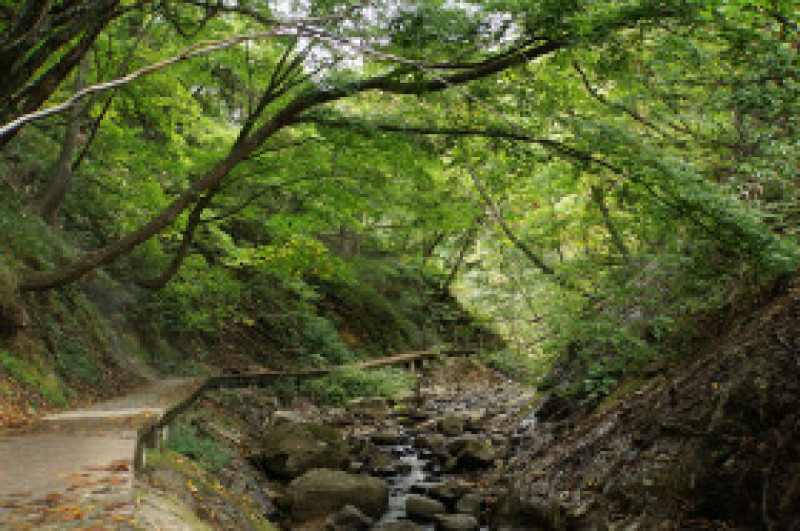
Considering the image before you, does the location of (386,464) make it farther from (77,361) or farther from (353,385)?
(77,361)

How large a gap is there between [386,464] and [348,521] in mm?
3047

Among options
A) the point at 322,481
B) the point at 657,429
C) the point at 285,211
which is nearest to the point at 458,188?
the point at 285,211

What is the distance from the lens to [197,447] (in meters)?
7.74

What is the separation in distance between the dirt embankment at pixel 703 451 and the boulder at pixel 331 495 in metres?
2.15

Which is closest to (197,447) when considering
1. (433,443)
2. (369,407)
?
(433,443)

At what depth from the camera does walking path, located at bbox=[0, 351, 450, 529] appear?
9.64ft

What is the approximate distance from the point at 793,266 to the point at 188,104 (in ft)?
→ 35.6

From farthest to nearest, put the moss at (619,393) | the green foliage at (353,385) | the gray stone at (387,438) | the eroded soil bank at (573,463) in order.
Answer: the green foliage at (353,385) < the gray stone at (387,438) < the moss at (619,393) < the eroded soil bank at (573,463)

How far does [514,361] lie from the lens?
10.1 metres

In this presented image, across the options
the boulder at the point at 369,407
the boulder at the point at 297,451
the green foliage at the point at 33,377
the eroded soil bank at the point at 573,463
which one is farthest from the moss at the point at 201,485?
the boulder at the point at 369,407

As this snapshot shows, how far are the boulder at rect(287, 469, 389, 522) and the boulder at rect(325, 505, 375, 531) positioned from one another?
0.90 ft

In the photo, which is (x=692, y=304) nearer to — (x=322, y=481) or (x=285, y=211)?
(x=322, y=481)

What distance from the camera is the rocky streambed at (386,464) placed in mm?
7672

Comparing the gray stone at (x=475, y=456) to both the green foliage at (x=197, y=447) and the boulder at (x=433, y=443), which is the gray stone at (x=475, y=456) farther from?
the green foliage at (x=197, y=447)
